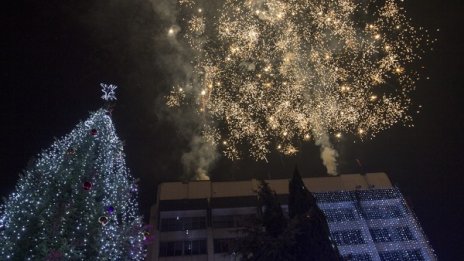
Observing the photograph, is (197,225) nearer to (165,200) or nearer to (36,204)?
(165,200)

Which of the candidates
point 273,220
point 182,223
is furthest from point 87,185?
point 182,223

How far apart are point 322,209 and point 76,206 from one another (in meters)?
27.8

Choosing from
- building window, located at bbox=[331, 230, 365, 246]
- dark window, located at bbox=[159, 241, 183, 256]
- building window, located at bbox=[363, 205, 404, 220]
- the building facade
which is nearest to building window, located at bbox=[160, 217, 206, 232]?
the building facade

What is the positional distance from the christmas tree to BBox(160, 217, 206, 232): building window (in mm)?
21513

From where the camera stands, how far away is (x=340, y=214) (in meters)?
36.1

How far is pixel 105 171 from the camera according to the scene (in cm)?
1422

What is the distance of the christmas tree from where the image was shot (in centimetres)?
1212

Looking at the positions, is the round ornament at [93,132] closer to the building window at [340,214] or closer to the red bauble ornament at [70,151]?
the red bauble ornament at [70,151]

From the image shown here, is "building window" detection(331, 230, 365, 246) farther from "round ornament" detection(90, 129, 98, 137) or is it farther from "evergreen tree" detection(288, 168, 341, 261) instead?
"round ornament" detection(90, 129, 98, 137)

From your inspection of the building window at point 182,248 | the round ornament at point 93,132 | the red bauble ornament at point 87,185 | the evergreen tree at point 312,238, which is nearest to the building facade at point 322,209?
the building window at point 182,248

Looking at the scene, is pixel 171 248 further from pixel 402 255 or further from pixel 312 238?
pixel 312 238

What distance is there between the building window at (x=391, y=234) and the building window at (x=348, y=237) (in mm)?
1482

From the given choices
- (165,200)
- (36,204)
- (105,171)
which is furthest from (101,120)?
(165,200)

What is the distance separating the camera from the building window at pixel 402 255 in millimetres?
33750
